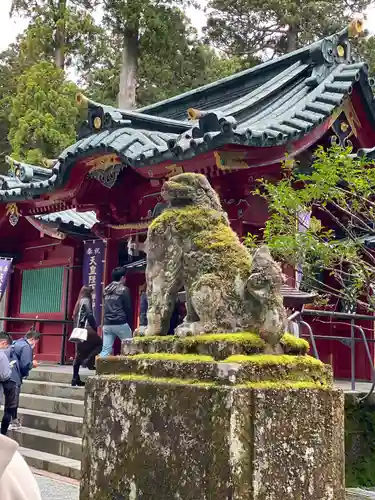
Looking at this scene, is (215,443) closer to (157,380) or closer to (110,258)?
(157,380)

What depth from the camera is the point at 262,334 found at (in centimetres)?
304

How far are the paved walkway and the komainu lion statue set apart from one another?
3.08 metres

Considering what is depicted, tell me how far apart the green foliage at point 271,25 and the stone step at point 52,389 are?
703 inches

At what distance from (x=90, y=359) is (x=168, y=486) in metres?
7.67

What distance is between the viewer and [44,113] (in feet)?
62.0

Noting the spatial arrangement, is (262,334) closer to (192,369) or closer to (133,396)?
(192,369)

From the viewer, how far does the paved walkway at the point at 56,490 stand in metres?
5.76

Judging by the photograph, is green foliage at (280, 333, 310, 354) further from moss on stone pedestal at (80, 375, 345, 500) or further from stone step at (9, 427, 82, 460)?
stone step at (9, 427, 82, 460)

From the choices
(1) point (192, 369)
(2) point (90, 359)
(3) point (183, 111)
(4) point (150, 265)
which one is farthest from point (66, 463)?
(3) point (183, 111)

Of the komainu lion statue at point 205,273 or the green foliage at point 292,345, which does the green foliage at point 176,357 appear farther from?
the green foliage at point 292,345

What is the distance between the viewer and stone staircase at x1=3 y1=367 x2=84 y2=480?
282 inches

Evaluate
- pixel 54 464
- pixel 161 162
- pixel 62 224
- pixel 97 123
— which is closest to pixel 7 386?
pixel 54 464

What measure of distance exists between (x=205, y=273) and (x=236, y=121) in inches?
245

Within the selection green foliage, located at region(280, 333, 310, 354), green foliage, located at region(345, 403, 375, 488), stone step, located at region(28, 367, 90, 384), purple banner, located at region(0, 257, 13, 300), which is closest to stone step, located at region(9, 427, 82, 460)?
stone step, located at region(28, 367, 90, 384)
